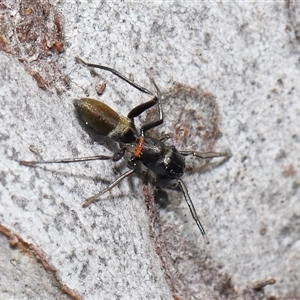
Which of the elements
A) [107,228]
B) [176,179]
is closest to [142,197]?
[176,179]

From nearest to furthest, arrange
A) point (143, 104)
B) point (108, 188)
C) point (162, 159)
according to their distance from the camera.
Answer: point (108, 188), point (143, 104), point (162, 159)

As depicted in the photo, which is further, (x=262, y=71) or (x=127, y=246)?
(x=262, y=71)

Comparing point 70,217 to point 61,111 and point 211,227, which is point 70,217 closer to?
point 61,111

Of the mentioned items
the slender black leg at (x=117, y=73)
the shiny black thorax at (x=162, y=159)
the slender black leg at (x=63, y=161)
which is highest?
the slender black leg at (x=117, y=73)

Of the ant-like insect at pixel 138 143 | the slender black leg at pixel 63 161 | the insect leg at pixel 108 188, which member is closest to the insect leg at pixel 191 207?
the ant-like insect at pixel 138 143

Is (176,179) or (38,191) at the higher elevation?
(176,179)

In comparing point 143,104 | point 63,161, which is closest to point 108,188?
point 63,161

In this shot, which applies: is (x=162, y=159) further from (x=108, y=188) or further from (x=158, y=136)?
(x=108, y=188)

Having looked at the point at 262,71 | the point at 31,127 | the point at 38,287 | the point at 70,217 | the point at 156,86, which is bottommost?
the point at 38,287

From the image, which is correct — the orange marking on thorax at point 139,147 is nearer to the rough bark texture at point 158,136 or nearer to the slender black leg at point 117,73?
the rough bark texture at point 158,136
